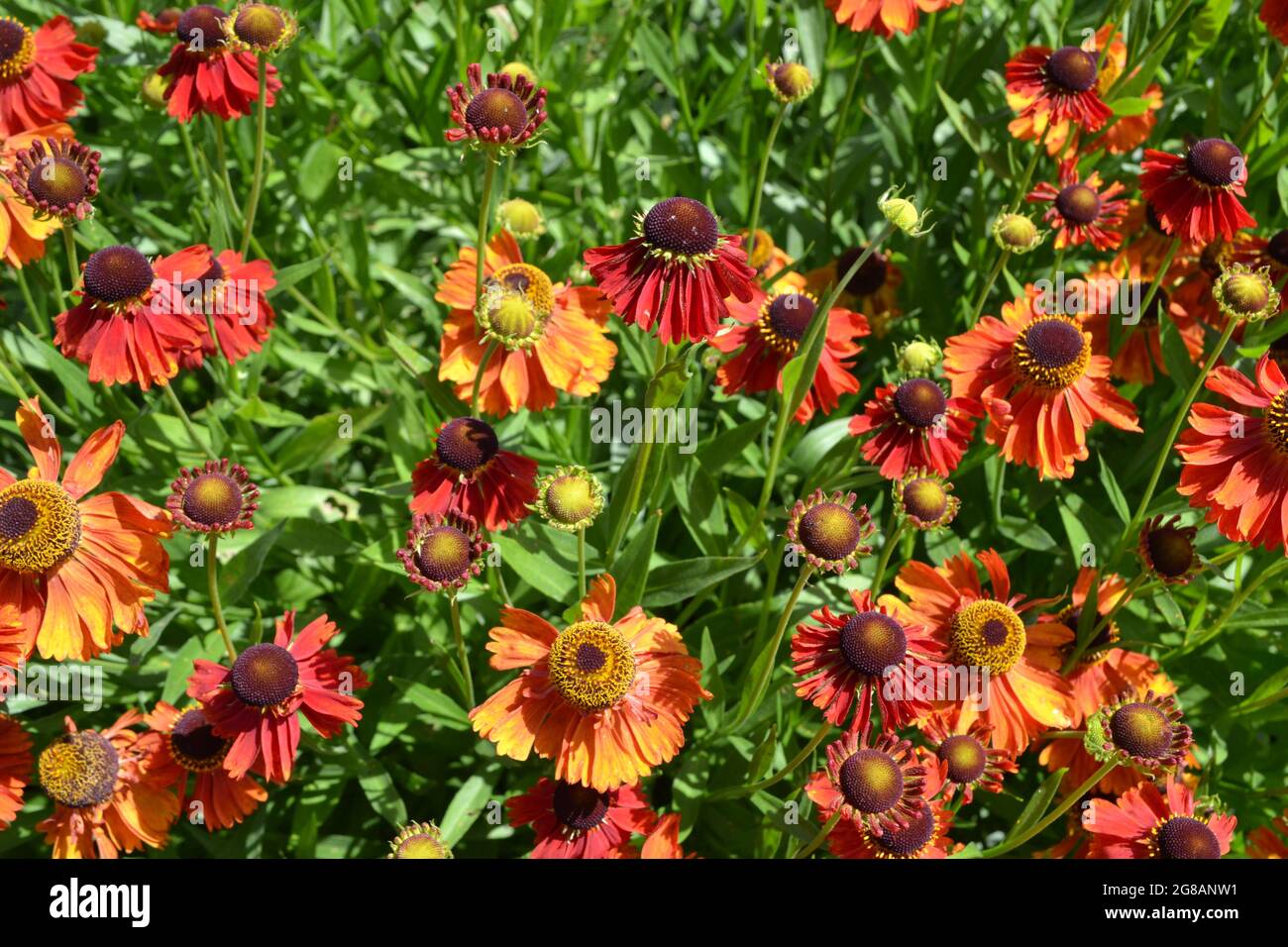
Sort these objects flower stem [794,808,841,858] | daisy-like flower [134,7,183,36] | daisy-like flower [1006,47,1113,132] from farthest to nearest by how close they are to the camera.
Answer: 1. daisy-like flower [134,7,183,36]
2. daisy-like flower [1006,47,1113,132]
3. flower stem [794,808,841,858]

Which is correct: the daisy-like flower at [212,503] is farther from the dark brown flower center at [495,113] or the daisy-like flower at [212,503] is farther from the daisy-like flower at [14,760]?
the dark brown flower center at [495,113]

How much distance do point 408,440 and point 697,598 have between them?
2.57ft

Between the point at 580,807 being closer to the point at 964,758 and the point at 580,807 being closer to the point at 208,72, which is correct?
the point at 964,758

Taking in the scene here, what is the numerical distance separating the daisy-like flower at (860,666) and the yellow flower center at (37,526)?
1.34 m

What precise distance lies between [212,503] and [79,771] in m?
0.61

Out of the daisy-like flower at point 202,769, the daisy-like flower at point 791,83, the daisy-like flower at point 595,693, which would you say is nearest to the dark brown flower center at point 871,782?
the daisy-like flower at point 595,693

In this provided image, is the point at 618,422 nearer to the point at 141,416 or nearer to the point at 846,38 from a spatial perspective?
the point at 141,416

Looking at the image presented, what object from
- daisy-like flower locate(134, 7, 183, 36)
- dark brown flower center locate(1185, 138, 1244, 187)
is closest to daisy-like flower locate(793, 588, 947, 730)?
dark brown flower center locate(1185, 138, 1244, 187)

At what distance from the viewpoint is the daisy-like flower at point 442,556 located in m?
1.96

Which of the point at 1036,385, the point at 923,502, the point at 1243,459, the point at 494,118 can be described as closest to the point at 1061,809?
the point at 923,502

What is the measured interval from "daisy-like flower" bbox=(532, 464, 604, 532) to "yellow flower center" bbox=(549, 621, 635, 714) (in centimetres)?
18

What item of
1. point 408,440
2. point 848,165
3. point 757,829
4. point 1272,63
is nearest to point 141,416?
point 408,440

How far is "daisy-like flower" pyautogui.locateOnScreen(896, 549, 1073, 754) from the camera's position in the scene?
2.23 meters

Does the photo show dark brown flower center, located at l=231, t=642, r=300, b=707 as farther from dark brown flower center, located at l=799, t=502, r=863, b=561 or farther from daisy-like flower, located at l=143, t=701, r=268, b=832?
dark brown flower center, located at l=799, t=502, r=863, b=561
